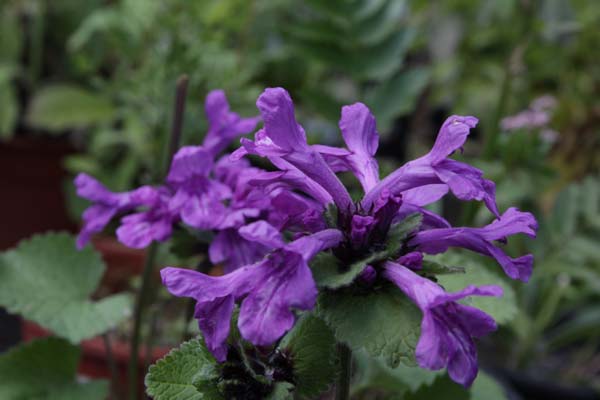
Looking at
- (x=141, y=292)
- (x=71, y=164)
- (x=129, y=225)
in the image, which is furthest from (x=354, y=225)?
(x=71, y=164)

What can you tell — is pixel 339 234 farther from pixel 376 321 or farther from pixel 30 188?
pixel 30 188

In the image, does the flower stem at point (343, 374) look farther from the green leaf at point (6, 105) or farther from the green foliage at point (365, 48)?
the green leaf at point (6, 105)

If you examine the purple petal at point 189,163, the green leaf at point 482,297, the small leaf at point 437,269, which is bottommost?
the green leaf at point 482,297

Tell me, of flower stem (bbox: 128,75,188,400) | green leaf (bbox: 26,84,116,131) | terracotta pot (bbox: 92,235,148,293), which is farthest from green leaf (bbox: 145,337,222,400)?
green leaf (bbox: 26,84,116,131)

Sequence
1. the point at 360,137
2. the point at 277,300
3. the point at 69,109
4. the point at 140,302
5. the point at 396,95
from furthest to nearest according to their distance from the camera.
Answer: the point at 69,109 → the point at 396,95 → the point at 140,302 → the point at 360,137 → the point at 277,300

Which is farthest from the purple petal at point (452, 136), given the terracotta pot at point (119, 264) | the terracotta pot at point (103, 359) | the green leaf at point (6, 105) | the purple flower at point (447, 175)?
the green leaf at point (6, 105)

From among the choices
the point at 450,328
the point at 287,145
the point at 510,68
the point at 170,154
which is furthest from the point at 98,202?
the point at 510,68
